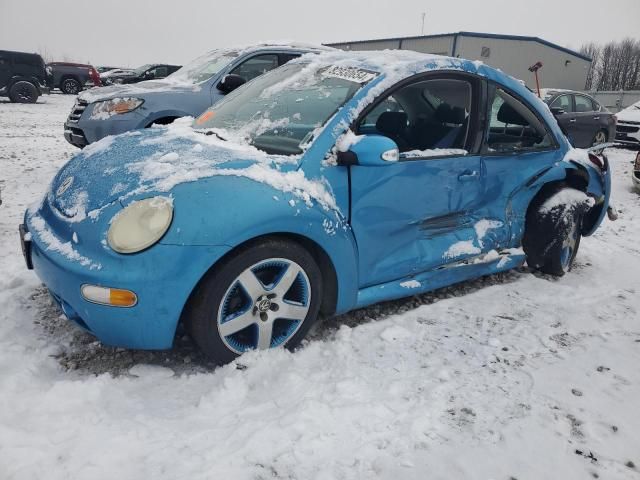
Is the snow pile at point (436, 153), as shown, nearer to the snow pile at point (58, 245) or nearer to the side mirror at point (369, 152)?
the side mirror at point (369, 152)

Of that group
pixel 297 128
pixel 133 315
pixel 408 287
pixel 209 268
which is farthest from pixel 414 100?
pixel 133 315

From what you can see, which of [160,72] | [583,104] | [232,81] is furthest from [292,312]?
[160,72]

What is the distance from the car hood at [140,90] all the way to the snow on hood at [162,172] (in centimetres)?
346

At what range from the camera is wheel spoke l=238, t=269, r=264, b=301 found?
7.20 ft

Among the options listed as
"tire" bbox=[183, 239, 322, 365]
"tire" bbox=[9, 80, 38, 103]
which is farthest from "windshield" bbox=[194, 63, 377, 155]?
"tire" bbox=[9, 80, 38, 103]

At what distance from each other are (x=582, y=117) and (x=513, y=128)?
29.3 ft

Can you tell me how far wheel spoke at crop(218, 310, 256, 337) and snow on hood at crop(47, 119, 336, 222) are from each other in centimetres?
61

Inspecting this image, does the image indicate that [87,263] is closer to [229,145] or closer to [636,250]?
[229,145]

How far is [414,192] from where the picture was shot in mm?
2764

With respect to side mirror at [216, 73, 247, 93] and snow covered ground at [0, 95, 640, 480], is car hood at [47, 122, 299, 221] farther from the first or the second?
side mirror at [216, 73, 247, 93]

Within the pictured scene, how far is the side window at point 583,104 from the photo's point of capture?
10.9 meters

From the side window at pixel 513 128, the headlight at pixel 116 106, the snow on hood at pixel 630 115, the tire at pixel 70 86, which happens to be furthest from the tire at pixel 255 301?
the tire at pixel 70 86

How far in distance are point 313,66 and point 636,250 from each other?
149 inches

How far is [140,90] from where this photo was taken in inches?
233
